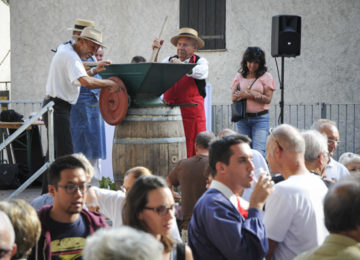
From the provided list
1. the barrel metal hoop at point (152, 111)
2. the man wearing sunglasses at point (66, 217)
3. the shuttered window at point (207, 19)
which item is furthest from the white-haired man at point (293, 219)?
the shuttered window at point (207, 19)

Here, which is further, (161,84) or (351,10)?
(351,10)

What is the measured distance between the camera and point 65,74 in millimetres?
5836

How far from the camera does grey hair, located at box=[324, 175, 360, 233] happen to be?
2.19 m

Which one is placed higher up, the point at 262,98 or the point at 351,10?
the point at 351,10

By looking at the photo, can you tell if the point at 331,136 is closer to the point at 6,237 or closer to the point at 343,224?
the point at 343,224

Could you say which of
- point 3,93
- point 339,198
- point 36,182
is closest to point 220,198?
point 339,198

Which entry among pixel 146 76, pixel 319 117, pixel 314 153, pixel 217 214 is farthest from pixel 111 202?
pixel 319 117

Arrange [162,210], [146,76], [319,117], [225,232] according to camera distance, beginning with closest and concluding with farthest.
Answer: [162,210], [225,232], [146,76], [319,117]

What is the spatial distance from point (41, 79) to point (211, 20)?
3.89 m

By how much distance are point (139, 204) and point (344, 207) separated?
2.87 feet

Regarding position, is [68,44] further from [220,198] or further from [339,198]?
[339,198]

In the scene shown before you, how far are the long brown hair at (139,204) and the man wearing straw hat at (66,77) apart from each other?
3.21 m

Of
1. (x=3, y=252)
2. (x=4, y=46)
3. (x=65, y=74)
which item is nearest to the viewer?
(x=3, y=252)

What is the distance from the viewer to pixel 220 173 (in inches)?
122
